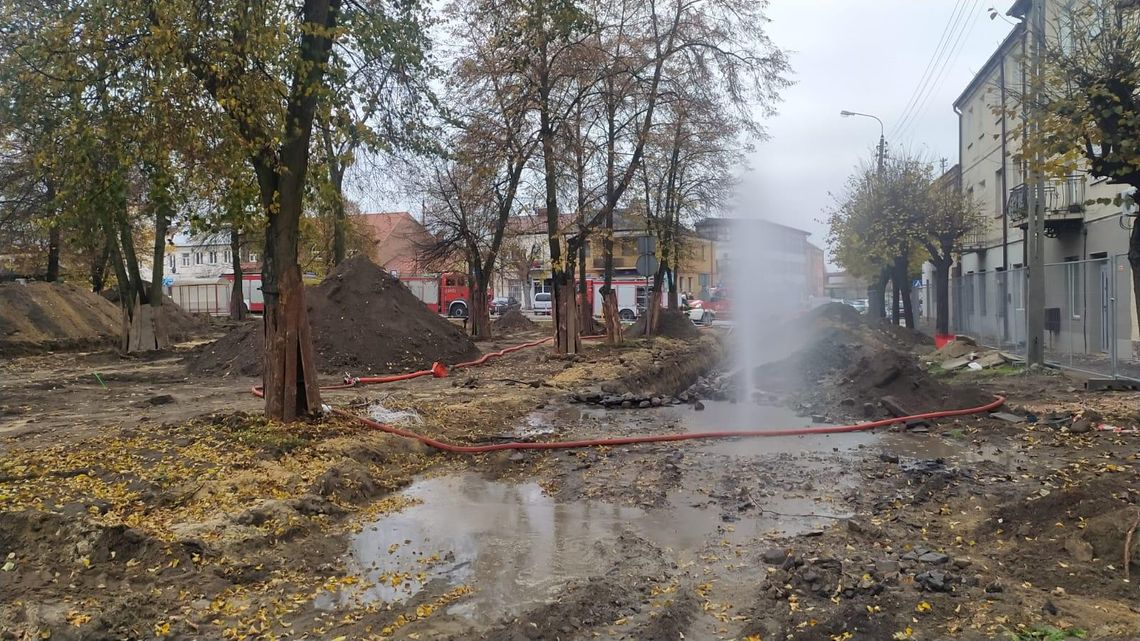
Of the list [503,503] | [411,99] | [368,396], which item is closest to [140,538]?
[503,503]

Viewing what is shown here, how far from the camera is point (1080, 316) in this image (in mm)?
15633

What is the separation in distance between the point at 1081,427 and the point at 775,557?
6202mm

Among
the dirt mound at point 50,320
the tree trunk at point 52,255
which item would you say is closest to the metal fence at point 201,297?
the tree trunk at point 52,255

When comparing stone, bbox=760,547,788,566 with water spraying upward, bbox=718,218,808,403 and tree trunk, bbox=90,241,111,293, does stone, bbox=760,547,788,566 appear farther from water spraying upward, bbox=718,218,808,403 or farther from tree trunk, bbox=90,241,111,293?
tree trunk, bbox=90,241,111,293

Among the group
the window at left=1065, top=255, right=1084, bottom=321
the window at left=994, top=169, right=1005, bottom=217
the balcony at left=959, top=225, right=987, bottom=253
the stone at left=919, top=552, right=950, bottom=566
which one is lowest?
the stone at left=919, top=552, right=950, bottom=566

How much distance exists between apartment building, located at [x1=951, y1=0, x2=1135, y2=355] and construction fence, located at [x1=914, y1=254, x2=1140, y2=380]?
26 mm

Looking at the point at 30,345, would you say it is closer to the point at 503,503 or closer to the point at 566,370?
Result: the point at 566,370

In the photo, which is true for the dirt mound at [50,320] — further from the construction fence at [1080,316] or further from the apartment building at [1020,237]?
the construction fence at [1080,316]

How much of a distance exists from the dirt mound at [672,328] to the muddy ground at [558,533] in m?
17.3

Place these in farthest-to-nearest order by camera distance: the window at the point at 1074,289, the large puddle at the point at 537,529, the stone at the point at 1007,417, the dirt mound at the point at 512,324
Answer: the dirt mound at the point at 512,324
the window at the point at 1074,289
the stone at the point at 1007,417
the large puddle at the point at 537,529

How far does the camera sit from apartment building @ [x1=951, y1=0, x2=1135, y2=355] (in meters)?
13.5

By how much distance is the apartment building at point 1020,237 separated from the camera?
44.4 ft

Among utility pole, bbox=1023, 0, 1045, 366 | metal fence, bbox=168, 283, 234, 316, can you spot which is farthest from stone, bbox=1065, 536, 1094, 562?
metal fence, bbox=168, 283, 234, 316

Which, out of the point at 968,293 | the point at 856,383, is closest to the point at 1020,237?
the point at 968,293
